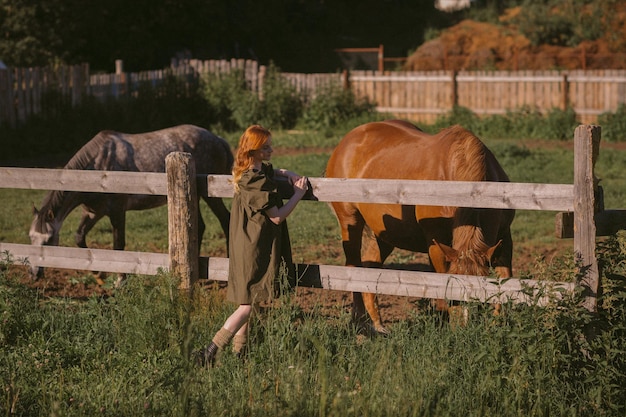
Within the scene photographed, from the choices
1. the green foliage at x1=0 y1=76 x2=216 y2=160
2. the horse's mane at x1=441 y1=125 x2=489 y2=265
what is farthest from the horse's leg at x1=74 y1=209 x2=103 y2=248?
the green foliage at x1=0 y1=76 x2=216 y2=160

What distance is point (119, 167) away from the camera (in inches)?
391

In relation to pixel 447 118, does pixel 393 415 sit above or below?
below

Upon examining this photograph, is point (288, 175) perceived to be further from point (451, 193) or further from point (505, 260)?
point (505, 260)

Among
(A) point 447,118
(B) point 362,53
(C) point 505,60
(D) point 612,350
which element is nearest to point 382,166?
(D) point 612,350

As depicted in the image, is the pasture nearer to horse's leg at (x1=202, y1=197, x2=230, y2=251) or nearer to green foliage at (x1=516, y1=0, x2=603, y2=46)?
horse's leg at (x1=202, y1=197, x2=230, y2=251)

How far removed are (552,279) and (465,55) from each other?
3317 centimetres

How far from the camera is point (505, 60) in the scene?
3581 centimetres

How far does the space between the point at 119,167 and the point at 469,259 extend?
544cm

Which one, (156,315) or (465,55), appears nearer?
(156,315)

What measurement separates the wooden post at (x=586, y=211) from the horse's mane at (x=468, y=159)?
1024mm

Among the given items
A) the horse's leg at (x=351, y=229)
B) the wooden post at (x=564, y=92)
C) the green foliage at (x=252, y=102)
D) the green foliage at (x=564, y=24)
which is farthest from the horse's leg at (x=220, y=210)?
the green foliage at (x=564, y=24)

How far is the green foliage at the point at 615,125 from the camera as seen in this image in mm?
21766

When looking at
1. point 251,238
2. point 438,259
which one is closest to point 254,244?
point 251,238

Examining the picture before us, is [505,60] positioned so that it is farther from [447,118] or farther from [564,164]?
[564,164]
